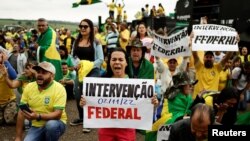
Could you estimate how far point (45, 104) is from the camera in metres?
5.15

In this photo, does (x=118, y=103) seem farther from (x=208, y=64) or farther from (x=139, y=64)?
(x=208, y=64)

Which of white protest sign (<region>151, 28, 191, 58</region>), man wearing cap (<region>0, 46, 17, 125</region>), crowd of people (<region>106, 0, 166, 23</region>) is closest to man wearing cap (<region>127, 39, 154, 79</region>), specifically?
white protest sign (<region>151, 28, 191, 58</region>)

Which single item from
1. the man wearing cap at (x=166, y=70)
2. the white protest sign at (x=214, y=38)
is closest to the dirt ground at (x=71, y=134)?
the man wearing cap at (x=166, y=70)

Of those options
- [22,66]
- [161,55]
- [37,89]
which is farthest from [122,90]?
[22,66]

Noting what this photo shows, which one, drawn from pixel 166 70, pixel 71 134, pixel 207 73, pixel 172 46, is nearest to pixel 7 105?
pixel 71 134

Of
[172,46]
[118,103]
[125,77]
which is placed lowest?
[118,103]

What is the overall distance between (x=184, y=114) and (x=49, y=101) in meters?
1.67

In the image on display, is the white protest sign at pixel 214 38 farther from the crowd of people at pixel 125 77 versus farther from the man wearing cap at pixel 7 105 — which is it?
the man wearing cap at pixel 7 105

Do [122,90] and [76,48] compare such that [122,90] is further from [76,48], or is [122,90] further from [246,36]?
[246,36]

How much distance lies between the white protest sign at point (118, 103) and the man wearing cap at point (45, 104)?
53 cm

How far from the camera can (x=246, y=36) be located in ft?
48.7

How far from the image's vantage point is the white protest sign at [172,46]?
22.6ft

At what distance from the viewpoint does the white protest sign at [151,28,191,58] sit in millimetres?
6875

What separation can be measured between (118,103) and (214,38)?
295cm
